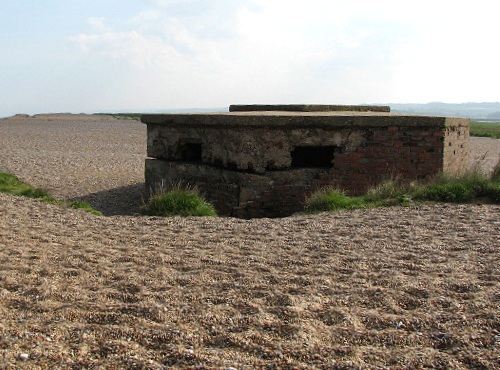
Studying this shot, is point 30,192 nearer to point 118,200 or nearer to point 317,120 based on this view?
point 118,200

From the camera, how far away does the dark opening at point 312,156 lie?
29.1 ft

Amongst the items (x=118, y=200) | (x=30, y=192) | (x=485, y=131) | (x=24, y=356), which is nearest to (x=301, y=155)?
(x=118, y=200)

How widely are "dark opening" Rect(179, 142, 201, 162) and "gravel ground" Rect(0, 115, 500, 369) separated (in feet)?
9.28

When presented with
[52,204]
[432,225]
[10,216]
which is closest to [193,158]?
[52,204]

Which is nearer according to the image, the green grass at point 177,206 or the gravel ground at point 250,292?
the gravel ground at point 250,292

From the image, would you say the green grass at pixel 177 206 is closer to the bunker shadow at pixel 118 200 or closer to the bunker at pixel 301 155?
the bunker shadow at pixel 118 200

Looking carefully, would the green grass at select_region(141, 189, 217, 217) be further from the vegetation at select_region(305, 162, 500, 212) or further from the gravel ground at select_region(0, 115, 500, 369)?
the vegetation at select_region(305, 162, 500, 212)

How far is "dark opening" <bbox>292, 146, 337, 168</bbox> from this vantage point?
8883mm

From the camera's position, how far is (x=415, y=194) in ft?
25.6

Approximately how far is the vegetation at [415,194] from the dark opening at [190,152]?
2.49 metres

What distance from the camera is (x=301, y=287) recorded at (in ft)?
13.4

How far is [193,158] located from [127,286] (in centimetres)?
568

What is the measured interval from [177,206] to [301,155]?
2506mm

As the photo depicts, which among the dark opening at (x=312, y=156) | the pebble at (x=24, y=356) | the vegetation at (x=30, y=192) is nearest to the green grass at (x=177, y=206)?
the vegetation at (x=30, y=192)
